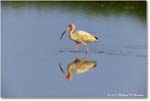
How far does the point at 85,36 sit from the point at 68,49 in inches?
2.9

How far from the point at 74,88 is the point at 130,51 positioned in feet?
0.75

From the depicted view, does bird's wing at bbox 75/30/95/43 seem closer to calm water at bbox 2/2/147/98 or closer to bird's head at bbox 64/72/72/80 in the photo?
calm water at bbox 2/2/147/98

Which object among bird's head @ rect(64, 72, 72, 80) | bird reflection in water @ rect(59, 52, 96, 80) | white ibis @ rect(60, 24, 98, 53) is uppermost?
white ibis @ rect(60, 24, 98, 53)

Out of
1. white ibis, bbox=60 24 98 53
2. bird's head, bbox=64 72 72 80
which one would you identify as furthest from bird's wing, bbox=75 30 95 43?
bird's head, bbox=64 72 72 80

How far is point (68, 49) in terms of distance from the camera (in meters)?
1.10

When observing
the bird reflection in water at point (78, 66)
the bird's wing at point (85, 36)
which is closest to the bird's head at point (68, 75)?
the bird reflection in water at point (78, 66)

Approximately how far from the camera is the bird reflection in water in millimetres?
1096

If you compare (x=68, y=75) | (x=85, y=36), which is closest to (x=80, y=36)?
(x=85, y=36)

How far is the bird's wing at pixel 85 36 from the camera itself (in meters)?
1.10

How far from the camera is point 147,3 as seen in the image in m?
1.09

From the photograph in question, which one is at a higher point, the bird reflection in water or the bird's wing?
the bird's wing

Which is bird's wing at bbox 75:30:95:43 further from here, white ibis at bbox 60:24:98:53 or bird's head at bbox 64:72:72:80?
bird's head at bbox 64:72:72:80

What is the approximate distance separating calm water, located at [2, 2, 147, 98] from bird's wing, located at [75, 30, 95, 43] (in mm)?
14

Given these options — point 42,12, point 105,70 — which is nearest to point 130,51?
point 105,70
